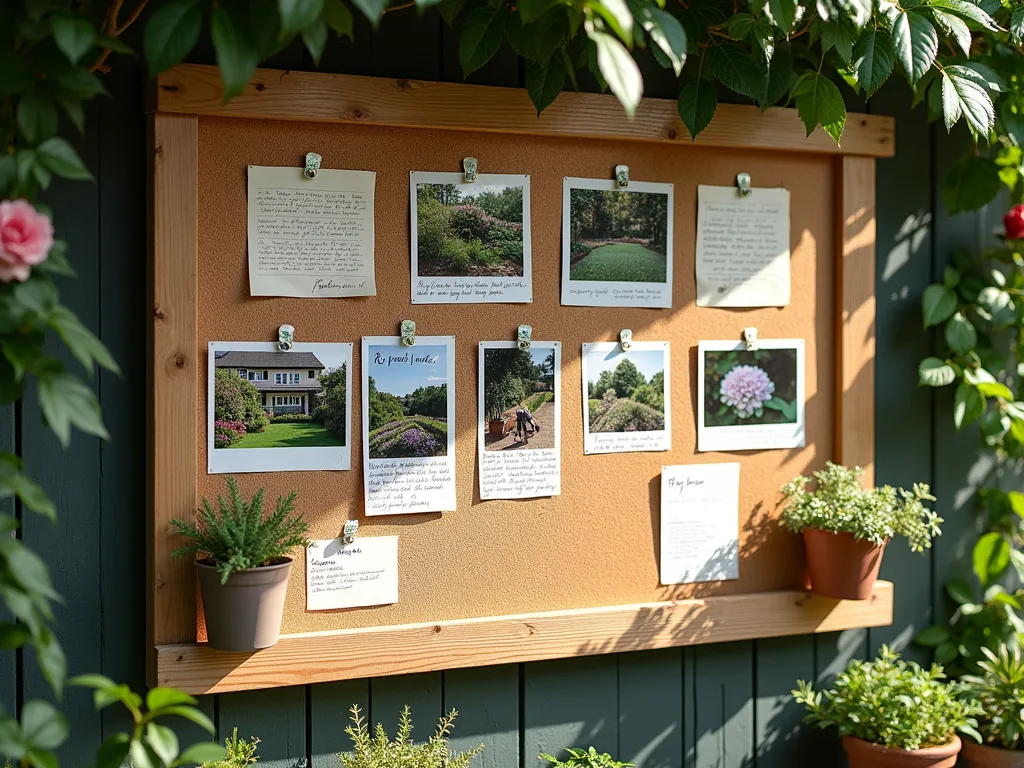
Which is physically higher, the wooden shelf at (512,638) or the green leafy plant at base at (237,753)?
the wooden shelf at (512,638)

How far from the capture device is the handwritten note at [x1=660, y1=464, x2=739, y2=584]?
2199mm

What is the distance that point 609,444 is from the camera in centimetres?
215

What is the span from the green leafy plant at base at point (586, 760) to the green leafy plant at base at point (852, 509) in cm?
63

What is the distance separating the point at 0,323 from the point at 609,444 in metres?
1.24

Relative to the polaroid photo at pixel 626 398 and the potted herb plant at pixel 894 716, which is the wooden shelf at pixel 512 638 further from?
the polaroid photo at pixel 626 398

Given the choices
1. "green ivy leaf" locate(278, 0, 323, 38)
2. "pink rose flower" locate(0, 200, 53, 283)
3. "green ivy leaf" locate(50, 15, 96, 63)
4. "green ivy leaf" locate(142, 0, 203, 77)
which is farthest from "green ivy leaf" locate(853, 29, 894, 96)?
"pink rose flower" locate(0, 200, 53, 283)

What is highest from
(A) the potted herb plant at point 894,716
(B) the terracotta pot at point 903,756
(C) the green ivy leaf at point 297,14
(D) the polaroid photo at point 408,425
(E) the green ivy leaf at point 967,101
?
(E) the green ivy leaf at point 967,101

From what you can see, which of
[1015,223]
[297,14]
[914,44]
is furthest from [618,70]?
[1015,223]

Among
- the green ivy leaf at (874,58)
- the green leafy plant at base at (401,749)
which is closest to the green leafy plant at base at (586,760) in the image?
the green leafy plant at base at (401,749)

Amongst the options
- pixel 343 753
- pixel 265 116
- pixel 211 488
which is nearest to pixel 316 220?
pixel 265 116

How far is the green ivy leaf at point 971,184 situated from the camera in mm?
2377

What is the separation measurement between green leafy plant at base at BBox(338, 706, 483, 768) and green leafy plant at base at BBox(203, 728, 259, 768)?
164 millimetres

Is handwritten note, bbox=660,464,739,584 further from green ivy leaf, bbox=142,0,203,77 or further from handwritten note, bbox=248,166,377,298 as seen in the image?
green ivy leaf, bbox=142,0,203,77

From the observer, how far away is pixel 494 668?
2.10 metres
